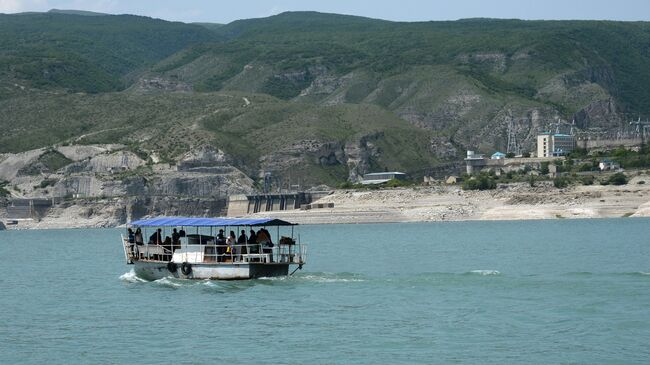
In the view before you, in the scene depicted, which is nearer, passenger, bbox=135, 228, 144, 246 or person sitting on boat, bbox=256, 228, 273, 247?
person sitting on boat, bbox=256, 228, 273, 247

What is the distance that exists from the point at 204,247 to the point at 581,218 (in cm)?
10122

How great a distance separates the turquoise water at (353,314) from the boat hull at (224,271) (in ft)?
2.04

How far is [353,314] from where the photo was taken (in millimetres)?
50812

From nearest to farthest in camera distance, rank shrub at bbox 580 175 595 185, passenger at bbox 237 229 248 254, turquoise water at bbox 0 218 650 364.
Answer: turquoise water at bbox 0 218 650 364 < passenger at bbox 237 229 248 254 < shrub at bbox 580 175 595 185

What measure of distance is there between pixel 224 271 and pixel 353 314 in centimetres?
1313

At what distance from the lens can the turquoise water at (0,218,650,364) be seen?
43125 millimetres

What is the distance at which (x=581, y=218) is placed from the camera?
525ft

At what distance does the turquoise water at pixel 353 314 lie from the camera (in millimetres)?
43125

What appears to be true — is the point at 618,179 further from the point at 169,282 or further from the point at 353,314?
the point at 353,314

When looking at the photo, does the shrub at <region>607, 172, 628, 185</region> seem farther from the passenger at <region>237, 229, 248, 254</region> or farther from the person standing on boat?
the person standing on boat

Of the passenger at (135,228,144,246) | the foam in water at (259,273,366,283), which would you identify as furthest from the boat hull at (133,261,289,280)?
the passenger at (135,228,144,246)

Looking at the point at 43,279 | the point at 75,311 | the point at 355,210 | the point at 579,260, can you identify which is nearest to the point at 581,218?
the point at 355,210

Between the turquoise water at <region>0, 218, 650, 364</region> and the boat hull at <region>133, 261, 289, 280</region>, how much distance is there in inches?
24.5

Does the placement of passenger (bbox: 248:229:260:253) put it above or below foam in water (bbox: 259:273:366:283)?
above
